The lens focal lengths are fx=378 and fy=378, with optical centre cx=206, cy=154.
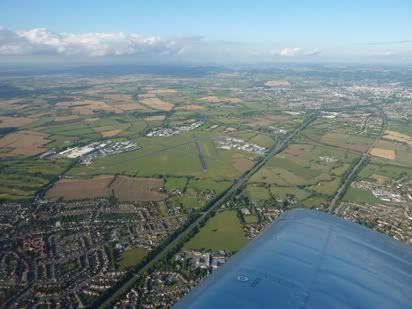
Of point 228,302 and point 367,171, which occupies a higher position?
point 228,302

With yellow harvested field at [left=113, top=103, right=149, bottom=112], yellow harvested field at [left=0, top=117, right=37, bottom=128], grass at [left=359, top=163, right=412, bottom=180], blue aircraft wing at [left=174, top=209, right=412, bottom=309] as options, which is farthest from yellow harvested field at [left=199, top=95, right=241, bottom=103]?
blue aircraft wing at [left=174, top=209, right=412, bottom=309]

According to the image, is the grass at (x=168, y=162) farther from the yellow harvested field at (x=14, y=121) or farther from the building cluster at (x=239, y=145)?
the yellow harvested field at (x=14, y=121)

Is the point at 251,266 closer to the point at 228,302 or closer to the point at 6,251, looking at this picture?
the point at 228,302

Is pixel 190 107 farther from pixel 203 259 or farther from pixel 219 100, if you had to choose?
pixel 203 259

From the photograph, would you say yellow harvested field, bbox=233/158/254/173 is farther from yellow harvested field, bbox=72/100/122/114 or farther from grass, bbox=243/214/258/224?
yellow harvested field, bbox=72/100/122/114

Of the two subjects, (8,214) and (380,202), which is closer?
(8,214)

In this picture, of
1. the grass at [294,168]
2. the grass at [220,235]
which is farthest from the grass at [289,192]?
the grass at [220,235]

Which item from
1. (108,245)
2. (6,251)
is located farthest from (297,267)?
(6,251)
